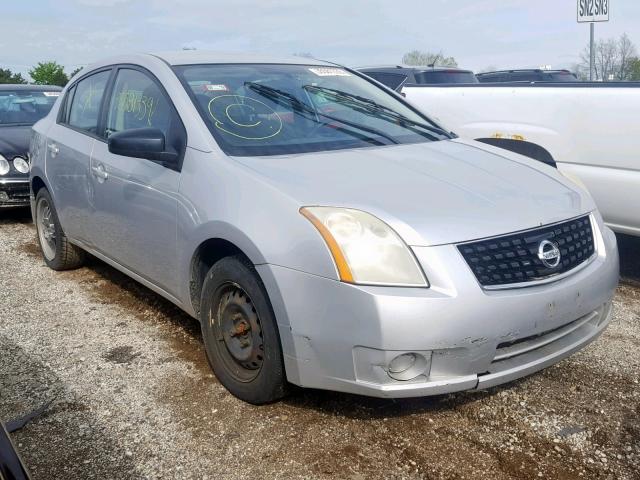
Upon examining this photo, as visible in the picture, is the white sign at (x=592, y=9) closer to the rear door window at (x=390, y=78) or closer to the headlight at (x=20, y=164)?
the rear door window at (x=390, y=78)

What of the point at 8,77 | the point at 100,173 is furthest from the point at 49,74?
the point at 100,173

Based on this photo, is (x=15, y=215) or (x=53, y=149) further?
(x=15, y=215)

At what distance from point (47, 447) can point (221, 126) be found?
171 centimetres

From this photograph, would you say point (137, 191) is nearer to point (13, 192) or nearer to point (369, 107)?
point (369, 107)

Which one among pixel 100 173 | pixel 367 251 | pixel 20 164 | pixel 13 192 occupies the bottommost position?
pixel 13 192

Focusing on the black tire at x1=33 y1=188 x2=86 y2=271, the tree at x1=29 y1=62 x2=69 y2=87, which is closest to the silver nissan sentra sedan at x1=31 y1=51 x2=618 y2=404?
the black tire at x1=33 y1=188 x2=86 y2=271

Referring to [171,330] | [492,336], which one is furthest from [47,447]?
[492,336]

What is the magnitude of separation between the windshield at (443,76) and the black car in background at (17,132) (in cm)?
508

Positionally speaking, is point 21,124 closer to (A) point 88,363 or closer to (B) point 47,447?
(A) point 88,363

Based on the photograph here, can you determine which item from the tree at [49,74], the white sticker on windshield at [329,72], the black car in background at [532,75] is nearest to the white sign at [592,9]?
the black car in background at [532,75]

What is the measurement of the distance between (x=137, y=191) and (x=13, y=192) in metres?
4.37

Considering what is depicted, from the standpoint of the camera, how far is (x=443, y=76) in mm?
10188

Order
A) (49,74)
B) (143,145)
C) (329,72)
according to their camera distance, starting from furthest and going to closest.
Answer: (49,74), (329,72), (143,145)

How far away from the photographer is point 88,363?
3.78m
